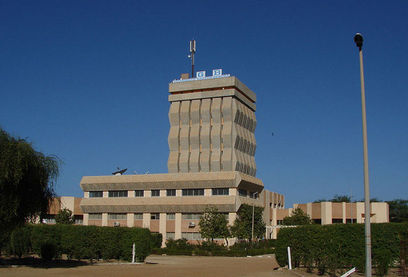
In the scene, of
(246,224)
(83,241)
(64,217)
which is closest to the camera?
(83,241)

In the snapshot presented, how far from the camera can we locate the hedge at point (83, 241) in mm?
41594

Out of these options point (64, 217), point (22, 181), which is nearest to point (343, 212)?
point (64, 217)

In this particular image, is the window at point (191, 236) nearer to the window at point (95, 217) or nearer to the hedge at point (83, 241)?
the window at point (95, 217)

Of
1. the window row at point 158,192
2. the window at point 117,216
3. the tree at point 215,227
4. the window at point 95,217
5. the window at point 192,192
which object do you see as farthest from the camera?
the window at point 95,217

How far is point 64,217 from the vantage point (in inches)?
3708

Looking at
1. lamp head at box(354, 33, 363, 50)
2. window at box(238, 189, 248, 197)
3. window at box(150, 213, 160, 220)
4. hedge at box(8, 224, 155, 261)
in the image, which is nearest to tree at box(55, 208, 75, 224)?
window at box(150, 213, 160, 220)

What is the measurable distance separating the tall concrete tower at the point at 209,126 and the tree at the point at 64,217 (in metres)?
24.4

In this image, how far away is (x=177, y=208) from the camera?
298ft

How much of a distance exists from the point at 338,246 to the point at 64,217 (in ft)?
237

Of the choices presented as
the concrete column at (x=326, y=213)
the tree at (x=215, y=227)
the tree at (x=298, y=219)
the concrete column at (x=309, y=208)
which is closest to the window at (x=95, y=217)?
the tree at (x=215, y=227)

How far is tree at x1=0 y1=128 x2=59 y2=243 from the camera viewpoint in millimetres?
31062

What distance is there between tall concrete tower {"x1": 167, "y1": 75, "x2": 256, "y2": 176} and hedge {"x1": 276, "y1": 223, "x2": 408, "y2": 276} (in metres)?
69.6

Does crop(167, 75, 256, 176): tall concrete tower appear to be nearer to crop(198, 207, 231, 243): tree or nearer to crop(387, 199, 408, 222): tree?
crop(198, 207, 231, 243): tree

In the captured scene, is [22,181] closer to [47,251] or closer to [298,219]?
[47,251]
